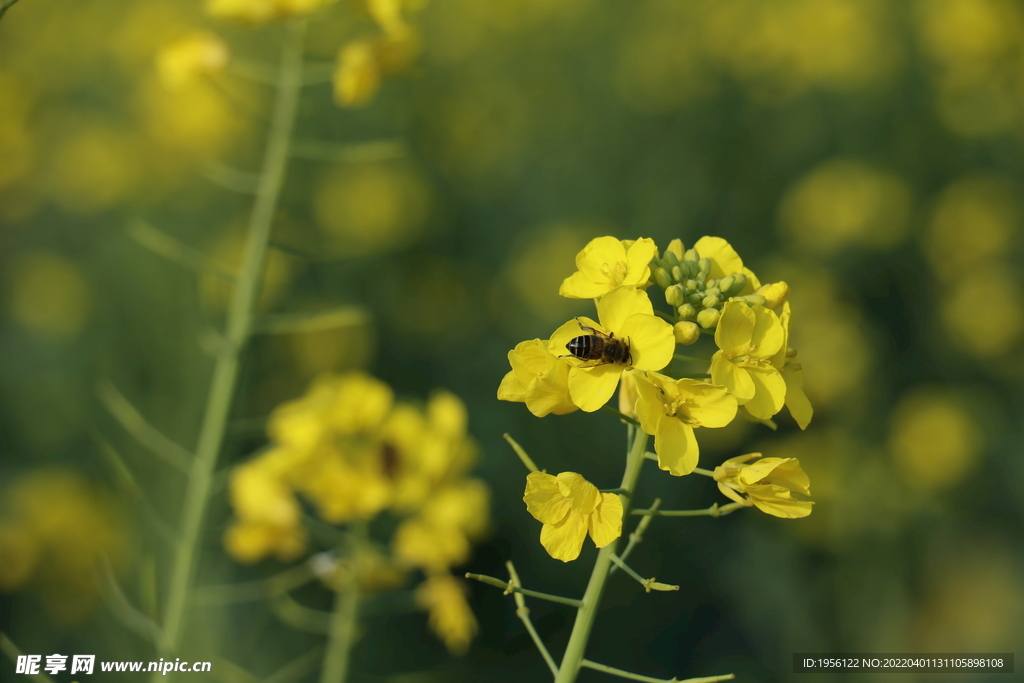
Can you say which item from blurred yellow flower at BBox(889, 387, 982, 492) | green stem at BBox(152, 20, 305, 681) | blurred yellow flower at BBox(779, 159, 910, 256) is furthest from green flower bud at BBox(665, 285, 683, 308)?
blurred yellow flower at BBox(779, 159, 910, 256)

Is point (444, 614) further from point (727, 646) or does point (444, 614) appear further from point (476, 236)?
point (476, 236)

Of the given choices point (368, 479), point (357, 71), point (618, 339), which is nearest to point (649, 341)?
point (618, 339)

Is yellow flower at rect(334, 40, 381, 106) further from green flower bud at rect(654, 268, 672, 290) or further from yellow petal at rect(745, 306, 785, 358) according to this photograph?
yellow petal at rect(745, 306, 785, 358)

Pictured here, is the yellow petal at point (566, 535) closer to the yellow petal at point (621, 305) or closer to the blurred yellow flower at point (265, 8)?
the yellow petal at point (621, 305)

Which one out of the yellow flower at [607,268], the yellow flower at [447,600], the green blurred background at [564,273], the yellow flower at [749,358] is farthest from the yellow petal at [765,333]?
the yellow flower at [447,600]

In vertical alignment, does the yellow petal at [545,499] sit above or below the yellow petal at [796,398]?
below

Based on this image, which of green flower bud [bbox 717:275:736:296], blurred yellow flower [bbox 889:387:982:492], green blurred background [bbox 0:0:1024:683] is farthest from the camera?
Answer: blurred yellow flower [bbox 889:387:982:492]

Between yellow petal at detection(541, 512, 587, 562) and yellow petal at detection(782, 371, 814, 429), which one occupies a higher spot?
yellow petal at detection(782, 371, 814, 429)
